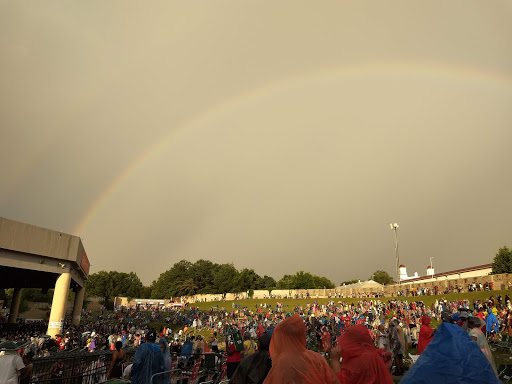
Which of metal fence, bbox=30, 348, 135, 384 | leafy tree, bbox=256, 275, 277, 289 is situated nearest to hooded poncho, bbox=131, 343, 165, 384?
metal fence, bbox=30, 348, 135, 384

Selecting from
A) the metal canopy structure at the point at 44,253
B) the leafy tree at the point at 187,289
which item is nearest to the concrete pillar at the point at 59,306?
the metal canopy structure at the point at 44,253

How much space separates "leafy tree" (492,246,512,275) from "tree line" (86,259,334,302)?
189 ft

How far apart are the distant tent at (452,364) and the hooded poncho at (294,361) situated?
0.62 meters

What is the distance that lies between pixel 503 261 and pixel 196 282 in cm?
8101

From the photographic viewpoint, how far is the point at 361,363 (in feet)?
11.4

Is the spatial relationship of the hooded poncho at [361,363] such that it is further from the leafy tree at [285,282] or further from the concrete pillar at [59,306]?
the leafy tree at [285,282]

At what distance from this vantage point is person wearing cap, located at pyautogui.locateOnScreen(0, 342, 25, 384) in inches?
246

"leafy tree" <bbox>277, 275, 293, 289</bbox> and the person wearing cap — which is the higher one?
"leafy tree" <bbox>277, 275, 293, 289</bbox>

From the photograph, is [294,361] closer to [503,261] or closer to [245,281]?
[503,261]

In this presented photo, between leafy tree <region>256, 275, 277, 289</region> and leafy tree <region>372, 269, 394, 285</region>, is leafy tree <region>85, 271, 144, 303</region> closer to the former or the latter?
leafy tree <region>256, 275, 277, 289</region>

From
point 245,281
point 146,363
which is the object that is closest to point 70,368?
point 146,363

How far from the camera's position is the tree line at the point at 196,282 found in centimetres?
10644

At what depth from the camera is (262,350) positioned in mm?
4398

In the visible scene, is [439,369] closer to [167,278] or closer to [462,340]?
[462,340]
